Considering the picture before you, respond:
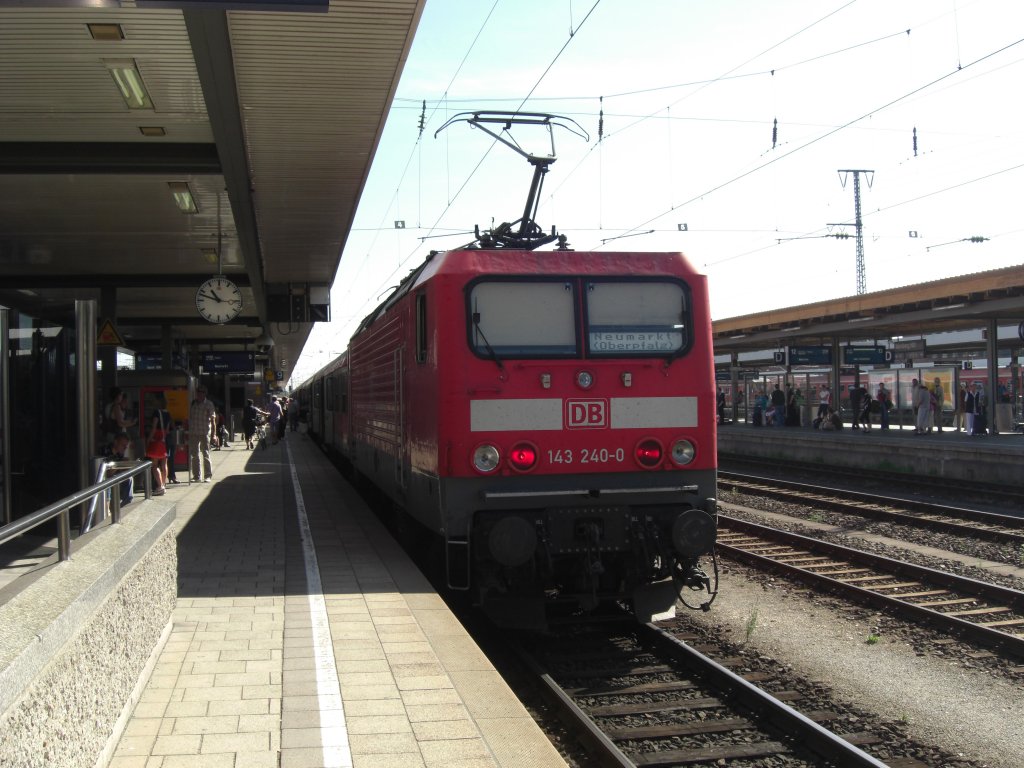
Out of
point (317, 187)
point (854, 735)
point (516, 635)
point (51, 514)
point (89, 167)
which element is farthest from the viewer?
point (317, 187)

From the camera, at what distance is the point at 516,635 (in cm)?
738

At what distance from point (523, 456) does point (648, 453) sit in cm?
96

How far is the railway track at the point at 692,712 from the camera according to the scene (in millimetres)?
5004

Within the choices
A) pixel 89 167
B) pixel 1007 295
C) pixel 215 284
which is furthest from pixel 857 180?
pixel 89 167

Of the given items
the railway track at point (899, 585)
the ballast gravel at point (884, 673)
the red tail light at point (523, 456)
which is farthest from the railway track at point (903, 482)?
the red tail light at point (523, 456)

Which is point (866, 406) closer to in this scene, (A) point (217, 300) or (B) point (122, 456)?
(A) point (217, 300)

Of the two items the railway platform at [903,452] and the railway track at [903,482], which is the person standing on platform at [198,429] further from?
the railway platform at [903,452]

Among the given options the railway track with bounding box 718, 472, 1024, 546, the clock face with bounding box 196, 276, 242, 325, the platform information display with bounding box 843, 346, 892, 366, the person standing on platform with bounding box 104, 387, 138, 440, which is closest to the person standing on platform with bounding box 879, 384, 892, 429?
the platform information display with bounding box 843, 346, 892, 366

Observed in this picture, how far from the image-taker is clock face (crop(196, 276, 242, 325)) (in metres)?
13.9

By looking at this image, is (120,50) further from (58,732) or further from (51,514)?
(58,732)

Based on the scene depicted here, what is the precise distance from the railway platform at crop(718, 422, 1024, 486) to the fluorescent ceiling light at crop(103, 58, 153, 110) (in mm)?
16197

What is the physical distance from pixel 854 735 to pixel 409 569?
4159mm

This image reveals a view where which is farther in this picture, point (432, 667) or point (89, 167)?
point (89, 167)

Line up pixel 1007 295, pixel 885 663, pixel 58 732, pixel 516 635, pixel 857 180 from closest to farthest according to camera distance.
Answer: pixel 58 732 → pixel 885 663 → pixel 516 635 → pixel 1007 295 → pixel 857 180
